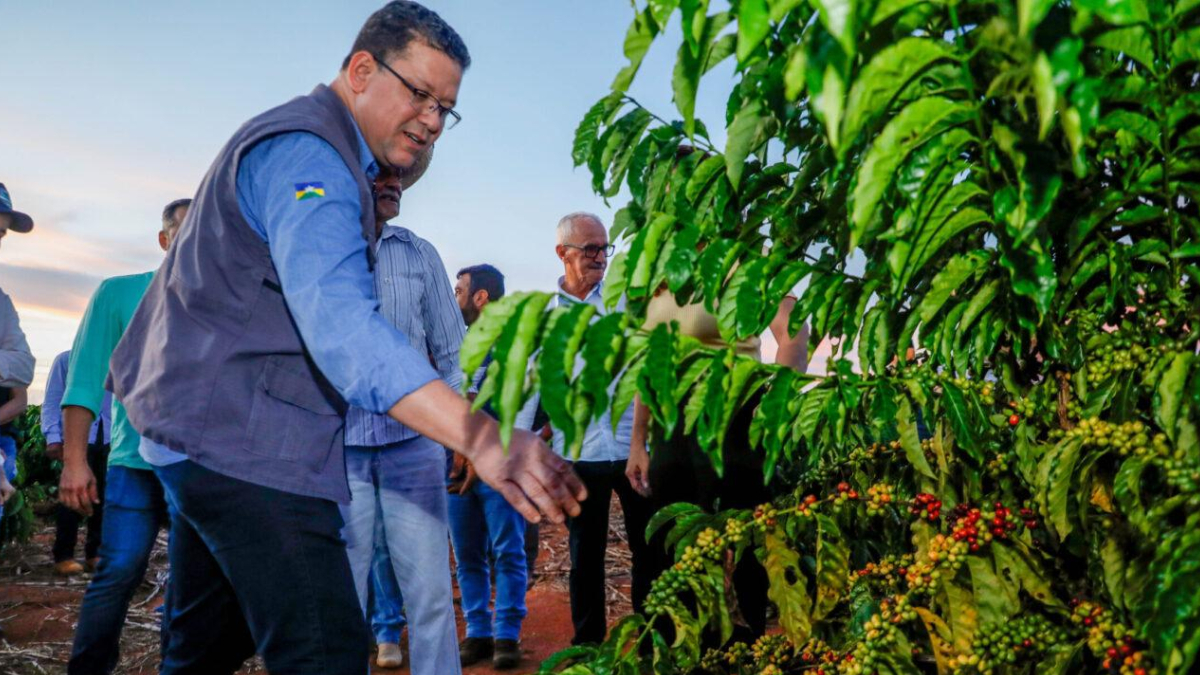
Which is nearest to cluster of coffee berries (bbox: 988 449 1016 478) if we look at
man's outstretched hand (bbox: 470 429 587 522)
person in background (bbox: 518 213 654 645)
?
man's outstretched hand (bbox: 470 429 587 522)

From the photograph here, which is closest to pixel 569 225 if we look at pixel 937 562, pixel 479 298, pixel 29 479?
pixel 479 298

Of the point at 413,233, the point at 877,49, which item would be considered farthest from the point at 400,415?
the point at 413,233

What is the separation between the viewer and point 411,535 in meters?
3.29

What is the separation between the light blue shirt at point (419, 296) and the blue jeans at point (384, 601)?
155cm

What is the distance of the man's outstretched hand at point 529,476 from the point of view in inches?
64.0

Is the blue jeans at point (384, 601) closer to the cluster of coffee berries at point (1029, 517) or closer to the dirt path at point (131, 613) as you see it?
the dirt path at point (131, 613)

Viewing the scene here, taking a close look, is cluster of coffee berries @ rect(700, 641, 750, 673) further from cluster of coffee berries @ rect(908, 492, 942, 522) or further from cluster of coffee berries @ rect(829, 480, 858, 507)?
cluster of coffee berries @ rect(908, 492, 942, 522)

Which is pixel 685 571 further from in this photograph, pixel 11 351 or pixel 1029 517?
pixel 11 351

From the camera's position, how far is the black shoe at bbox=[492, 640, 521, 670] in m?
4.79

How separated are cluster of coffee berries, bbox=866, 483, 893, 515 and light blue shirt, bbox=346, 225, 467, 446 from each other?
2.01 meters

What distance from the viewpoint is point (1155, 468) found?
1474 mm

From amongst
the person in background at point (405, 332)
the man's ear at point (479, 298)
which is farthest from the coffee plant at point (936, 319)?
the man's ear at point (479, 298)

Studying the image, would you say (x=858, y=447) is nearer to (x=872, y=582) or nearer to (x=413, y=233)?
(x=872, y=582)

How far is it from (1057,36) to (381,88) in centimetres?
176
